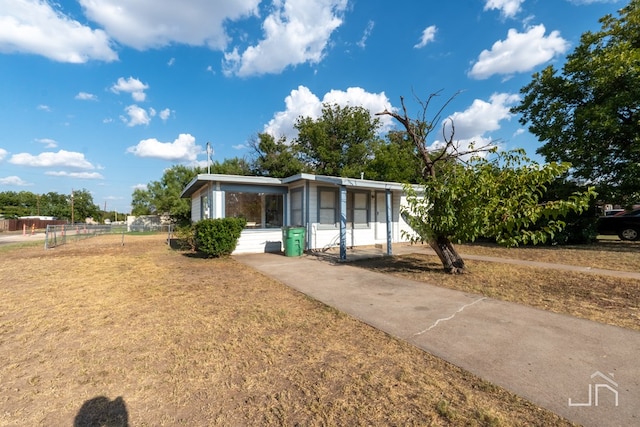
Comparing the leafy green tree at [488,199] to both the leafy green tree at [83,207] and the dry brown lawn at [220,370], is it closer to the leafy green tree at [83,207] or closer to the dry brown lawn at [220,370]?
the dry brown lawn at [220,370]

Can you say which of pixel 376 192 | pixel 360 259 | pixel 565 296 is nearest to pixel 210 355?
pixel 565 296

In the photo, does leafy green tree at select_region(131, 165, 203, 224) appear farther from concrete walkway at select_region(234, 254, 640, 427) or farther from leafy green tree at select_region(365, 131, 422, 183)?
concrete walkway at select_region(234, 254, 640, 427)

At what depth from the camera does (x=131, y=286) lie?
225 inches

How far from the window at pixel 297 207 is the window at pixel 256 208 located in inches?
19.7

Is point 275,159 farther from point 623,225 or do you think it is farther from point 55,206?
point 55,206

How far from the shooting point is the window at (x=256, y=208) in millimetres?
10410

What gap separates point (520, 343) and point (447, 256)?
3.75 metres

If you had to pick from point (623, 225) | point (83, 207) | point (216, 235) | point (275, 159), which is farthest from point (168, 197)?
point (83, 207)

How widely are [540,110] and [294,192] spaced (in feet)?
37.7

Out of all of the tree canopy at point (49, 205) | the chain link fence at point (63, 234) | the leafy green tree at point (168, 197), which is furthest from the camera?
the tree canopy at point (49, 205)

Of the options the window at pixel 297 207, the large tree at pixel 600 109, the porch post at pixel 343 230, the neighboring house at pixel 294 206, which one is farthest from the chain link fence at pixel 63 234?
the large tree at pixel 600 109

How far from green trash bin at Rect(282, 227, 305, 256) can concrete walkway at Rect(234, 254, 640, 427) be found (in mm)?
3877

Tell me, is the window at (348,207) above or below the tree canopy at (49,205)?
below

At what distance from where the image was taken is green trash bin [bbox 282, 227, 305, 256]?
9438 millimetres
